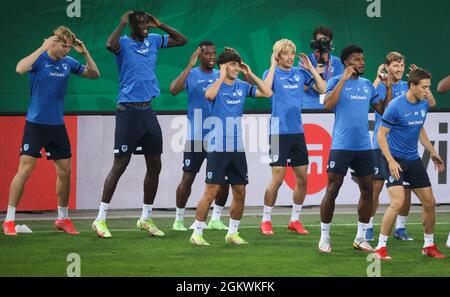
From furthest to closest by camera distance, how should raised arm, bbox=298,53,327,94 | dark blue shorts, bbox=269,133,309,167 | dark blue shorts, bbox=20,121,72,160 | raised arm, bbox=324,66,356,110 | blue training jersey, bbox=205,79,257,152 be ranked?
1. dark blue shorts, bbox=269,133,309,167
2. raised arm, bbox=298,53,327,94
3. dark blue shorts, bbox=20,121,72,160
4. blue training jersey, bbox=205,79,257,152
5. raised arm, bbox=324,66,356,110

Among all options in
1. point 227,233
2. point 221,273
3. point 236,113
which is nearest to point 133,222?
point 227,233

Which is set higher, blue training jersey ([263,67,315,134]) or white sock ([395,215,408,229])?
blue training jersey ([263,67,315,134])

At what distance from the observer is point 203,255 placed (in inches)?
522

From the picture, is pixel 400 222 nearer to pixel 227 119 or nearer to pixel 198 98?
pixel 227 119

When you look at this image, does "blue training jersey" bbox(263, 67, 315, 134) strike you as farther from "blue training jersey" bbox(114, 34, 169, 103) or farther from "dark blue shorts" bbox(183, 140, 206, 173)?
"blue training jersey" bbox(114, 34, 169, 103)

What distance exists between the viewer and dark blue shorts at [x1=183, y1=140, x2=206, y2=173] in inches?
614

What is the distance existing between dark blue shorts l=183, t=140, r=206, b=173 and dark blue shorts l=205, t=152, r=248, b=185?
157cm

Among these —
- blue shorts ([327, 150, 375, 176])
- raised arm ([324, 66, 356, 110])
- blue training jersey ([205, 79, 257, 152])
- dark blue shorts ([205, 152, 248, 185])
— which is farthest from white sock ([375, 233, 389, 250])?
blue training jersey ([205, 79, 257, 152])

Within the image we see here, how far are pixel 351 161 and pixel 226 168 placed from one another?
1.52 m

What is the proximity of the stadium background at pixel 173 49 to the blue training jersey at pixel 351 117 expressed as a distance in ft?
15.6

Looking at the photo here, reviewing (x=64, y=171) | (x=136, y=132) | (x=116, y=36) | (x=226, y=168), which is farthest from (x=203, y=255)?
(x=116, y=36)

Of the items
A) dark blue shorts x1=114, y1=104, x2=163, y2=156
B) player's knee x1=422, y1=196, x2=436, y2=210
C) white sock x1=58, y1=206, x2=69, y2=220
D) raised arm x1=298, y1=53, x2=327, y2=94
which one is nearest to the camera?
player's knee x1=422, y1=196, x2=436, y2=210

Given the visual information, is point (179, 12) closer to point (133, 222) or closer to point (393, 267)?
point (133, 222)

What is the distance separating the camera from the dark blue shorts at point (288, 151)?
15453mm
